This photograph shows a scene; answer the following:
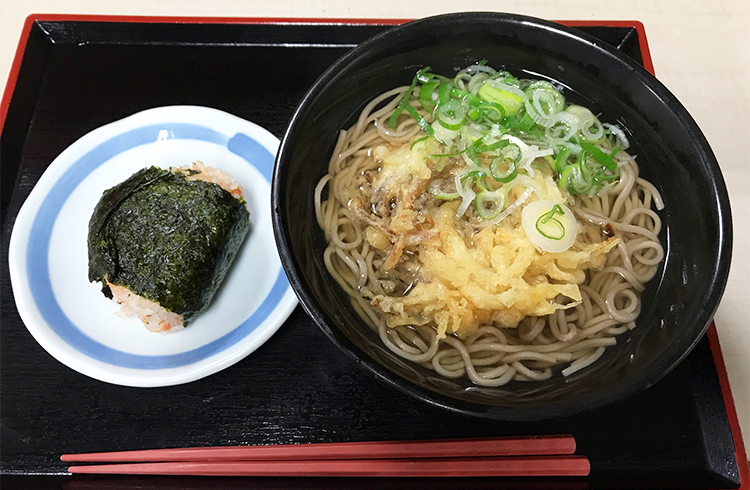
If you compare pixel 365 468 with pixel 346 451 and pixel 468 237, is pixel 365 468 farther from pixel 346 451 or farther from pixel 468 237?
pixel 468 237

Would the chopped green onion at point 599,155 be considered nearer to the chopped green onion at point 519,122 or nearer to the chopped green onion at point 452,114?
the chopped green onion at point 519,122

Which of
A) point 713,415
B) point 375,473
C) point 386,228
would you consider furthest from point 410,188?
point 713,415

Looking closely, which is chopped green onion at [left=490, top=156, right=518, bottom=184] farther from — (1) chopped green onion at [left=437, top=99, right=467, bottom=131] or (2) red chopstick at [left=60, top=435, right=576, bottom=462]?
(2) red chopstick at [left=60, top=435, right=576, bottom=462]

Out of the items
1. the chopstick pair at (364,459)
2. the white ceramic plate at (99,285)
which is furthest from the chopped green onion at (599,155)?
the white ceramic plate at (99,285)

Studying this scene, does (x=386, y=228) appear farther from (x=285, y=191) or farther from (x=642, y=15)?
(x=642, y=15)

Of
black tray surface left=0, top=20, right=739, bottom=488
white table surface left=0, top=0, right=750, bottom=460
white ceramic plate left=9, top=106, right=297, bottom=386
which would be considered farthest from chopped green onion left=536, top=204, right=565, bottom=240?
white table surface left=0, top=0, right=750, bottom=460

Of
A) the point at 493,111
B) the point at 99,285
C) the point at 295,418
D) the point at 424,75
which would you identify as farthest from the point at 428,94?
the point at 99,285

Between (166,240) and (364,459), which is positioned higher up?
(166,240)
